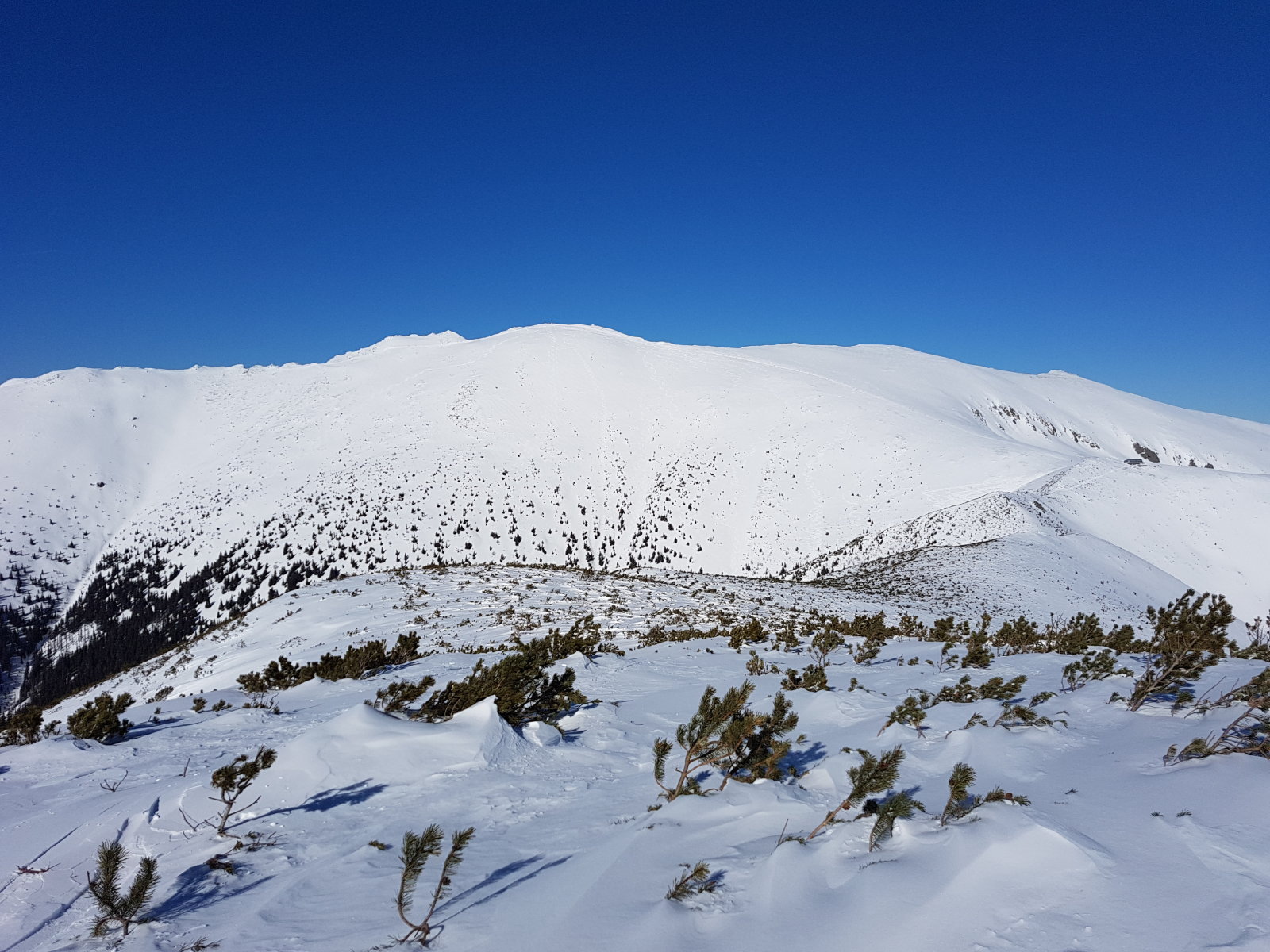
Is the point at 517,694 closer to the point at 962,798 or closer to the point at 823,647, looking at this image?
the point at 962,798

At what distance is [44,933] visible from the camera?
2814mm

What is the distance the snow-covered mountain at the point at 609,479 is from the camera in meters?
32.9

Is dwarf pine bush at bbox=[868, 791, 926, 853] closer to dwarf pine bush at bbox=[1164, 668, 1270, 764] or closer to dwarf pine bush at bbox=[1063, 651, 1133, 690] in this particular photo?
dwarf pine bush at bbox=[1164, 668, 1270, 764]

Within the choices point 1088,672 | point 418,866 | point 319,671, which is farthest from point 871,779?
point 319,671

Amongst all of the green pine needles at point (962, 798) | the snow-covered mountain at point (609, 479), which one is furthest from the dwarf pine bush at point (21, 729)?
the snow-covered mountain at point (609, 479)

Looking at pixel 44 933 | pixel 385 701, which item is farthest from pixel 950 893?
pixel 385 701

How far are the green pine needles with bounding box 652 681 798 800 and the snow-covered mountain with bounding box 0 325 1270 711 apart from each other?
21.4 m

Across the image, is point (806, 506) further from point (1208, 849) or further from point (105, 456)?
point (105, 456)

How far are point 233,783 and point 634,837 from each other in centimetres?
303

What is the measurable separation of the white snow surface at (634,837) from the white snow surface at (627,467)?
20174mm

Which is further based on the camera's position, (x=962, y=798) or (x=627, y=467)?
(x=627, y=467)

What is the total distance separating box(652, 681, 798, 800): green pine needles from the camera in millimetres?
4426

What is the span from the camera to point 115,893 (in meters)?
2.79

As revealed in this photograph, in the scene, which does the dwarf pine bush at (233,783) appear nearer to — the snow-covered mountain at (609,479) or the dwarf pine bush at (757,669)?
the dwarf pine bush at (757,669)
